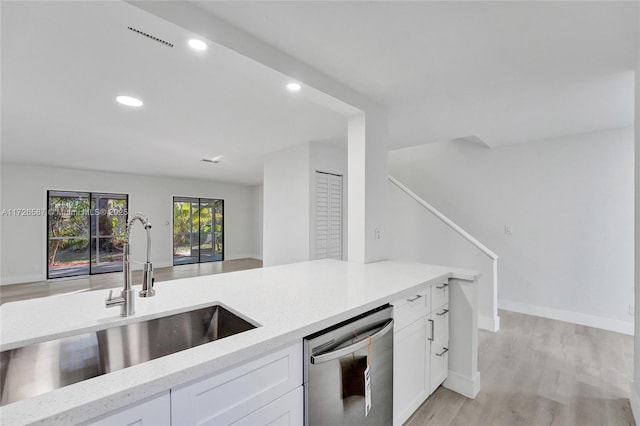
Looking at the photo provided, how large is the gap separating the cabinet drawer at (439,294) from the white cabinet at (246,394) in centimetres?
116

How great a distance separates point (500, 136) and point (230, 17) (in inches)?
133

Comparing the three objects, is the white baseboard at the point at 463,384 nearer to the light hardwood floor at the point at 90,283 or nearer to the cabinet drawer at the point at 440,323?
the cabinet drawer at the point at 440,323

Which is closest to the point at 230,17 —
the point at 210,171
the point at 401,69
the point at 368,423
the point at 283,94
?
the point at 283,94

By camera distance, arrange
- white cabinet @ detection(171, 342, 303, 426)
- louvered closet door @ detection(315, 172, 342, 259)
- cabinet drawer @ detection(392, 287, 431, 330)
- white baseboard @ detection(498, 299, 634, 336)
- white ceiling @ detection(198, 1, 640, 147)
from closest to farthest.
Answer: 1. white cabinet @ detection(171, 342, 303, 426)
2. white ceiling @ detection(198, 1, 640, 147)
3. cabinet drawer @ detection(392, 287, 431, 330)
4. white baseboard @ detection(498, 299, 634, 336)
5. louvered closet door @ detection(315, 172, 342, 259)

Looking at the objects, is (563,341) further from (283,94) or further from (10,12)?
(10,12)

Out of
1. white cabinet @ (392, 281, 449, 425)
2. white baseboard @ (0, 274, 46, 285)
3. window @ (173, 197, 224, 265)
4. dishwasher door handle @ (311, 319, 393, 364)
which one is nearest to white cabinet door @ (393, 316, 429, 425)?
white cabinet @ (392, 281, 449, 425)

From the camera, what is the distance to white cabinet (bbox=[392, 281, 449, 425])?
1.60m

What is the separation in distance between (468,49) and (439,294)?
1.58 meters

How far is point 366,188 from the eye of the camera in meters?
2.43

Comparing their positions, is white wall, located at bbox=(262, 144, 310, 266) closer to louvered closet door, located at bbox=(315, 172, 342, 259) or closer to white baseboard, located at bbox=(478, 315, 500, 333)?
louvered closet door, located at bbox=(315, 172, 342, 259)

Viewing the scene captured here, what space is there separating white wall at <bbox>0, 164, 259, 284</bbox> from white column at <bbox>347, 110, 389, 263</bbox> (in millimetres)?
5145

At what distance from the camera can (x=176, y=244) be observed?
7.32 meters

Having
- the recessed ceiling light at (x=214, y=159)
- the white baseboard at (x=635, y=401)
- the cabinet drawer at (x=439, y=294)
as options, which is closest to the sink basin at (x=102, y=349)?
the cabinet drawer at (x=439, y=294)

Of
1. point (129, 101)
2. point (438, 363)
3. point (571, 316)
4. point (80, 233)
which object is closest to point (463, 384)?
point (438, 363)
